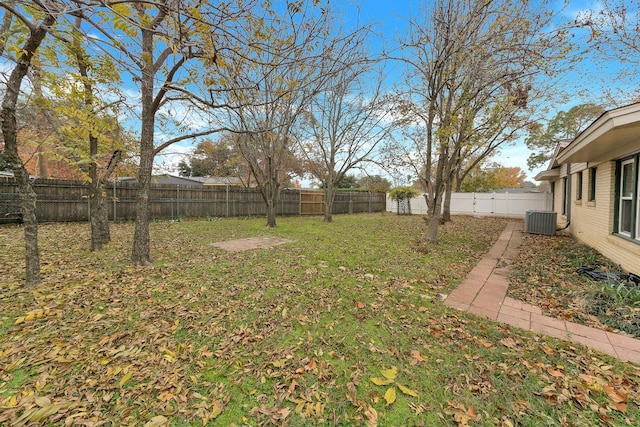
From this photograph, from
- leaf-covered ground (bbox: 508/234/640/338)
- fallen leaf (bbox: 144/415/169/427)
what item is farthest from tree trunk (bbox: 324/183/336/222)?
fallen leaf (bbox: 144/415/169/427)

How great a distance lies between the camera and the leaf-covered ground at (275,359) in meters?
1.74

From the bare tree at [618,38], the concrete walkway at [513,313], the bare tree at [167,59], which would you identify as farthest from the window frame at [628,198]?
the bare tree at [167,59]

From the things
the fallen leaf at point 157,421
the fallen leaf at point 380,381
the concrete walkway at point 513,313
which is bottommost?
the fallen leaf at point 157,421

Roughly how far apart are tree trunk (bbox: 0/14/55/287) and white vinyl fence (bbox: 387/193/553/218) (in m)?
18.6

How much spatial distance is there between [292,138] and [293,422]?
985cm

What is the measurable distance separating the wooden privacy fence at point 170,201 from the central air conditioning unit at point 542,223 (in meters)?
10.9

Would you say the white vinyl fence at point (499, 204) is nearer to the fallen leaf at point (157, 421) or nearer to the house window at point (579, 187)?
the house window at point (579, 187)

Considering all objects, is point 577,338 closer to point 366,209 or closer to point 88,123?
point 88,123

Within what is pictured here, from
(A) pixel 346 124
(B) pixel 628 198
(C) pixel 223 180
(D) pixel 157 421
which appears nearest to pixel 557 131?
(A) pixel 346 124

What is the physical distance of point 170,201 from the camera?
11.8m

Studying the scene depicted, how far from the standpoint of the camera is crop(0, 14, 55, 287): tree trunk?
9.95 feet

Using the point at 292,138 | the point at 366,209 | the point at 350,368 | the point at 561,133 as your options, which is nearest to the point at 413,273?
the point at 350,368

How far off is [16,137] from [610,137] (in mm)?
8283

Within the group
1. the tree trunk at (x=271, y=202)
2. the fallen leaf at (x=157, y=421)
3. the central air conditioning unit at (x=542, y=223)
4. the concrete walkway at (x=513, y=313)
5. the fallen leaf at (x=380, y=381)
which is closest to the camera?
the fallen leaf at (x=157, y=421)
